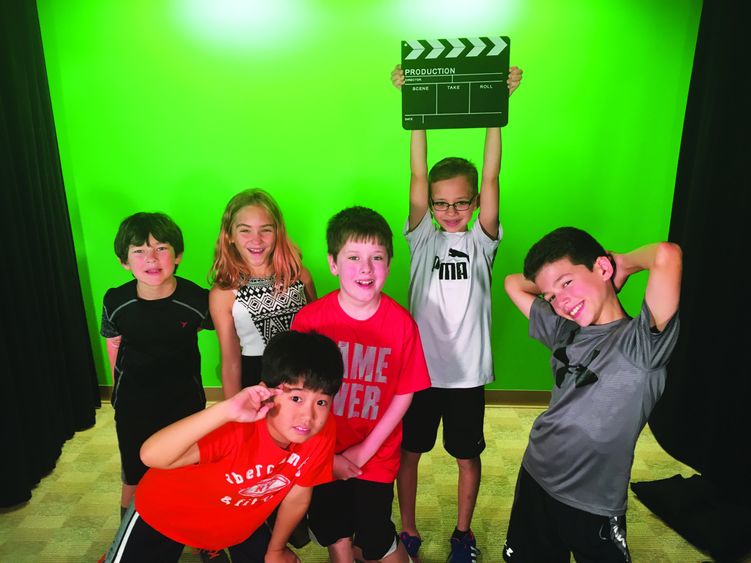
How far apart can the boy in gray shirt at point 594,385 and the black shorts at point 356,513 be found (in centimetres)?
44

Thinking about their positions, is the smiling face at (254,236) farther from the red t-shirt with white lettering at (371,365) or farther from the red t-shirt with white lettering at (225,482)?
the red t-shirt with white lettering at (225,482)

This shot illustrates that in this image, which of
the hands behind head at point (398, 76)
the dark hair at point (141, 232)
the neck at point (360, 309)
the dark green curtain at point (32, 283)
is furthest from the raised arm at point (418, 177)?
the dark green curtain at point (32, 283)

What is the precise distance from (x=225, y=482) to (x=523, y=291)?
1012 millimetres

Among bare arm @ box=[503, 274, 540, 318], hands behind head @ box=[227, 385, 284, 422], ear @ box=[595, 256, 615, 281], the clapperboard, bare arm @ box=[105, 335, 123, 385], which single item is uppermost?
the clapperboard

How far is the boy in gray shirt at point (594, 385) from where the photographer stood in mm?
1198

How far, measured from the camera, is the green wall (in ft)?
7.82

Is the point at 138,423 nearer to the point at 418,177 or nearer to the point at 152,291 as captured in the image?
the point at 152,291

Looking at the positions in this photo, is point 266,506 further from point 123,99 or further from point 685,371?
point 123,99

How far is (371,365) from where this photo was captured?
4.61 feet

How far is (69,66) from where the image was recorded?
2.52m

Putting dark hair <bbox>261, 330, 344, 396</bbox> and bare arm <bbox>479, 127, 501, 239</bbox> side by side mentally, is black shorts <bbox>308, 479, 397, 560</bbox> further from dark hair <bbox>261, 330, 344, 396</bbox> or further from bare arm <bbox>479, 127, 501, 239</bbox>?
bare arm <bbox>479, 127, 501, 239</bbox>

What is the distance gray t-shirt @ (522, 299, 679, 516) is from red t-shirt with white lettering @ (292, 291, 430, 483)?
0.38m

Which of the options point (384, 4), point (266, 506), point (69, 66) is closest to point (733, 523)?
point (266, 506)

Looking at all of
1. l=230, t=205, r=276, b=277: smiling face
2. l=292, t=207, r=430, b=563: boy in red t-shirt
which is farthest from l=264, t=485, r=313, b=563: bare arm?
l=230, t=205, r=276, b=277: smiling face
